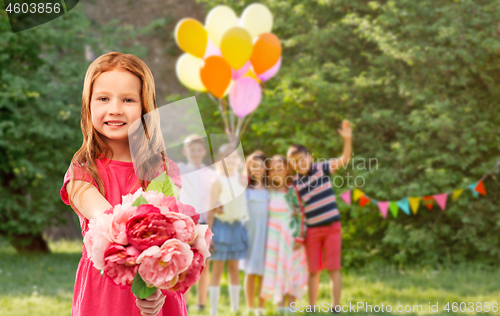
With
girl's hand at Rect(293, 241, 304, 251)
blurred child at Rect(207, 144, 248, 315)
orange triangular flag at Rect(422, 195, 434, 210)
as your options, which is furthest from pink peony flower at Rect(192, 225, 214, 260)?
orange triangular flag at Rect(422, 195, 434, 210)

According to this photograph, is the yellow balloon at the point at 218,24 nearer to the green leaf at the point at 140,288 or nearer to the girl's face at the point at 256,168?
the girl's face at the point at 256,168

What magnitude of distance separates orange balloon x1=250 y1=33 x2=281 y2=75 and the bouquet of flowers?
12.5ft

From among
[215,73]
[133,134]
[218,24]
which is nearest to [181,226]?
[133,134]

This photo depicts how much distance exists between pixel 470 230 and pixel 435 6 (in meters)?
2.83

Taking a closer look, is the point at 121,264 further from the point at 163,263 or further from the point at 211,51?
the point at 211,51

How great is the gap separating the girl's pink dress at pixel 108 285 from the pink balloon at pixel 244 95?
3.41 m

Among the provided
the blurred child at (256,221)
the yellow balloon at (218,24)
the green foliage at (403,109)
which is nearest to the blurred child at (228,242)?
the blurred child at (256,221)

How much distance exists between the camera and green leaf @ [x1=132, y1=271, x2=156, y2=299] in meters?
0.96

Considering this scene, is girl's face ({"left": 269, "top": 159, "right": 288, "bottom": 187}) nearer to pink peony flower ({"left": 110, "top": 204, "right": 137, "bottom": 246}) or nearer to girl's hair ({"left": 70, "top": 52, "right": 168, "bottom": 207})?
girl's hair ({"left": 70, "top": 52, "right": 168, "bottom": 207})

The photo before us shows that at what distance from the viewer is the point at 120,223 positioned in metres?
0.98

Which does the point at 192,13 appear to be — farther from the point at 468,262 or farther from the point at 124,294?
the point at 124,294

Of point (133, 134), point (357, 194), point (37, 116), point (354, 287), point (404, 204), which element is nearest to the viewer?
point (133, 134)

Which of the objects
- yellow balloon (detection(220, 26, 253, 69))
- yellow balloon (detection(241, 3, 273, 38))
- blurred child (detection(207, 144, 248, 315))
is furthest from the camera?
yellow balloon (detection(241, 3, 273, 38))

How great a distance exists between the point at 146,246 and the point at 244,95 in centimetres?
385
